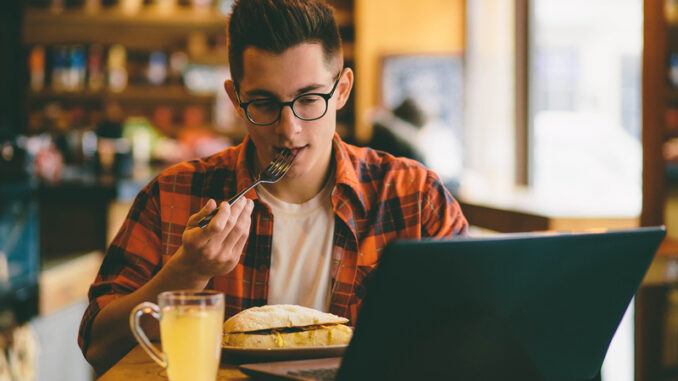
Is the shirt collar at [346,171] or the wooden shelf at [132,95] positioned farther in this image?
the wooden shelf at [132,95]

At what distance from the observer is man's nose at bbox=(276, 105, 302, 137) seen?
1.24 meters

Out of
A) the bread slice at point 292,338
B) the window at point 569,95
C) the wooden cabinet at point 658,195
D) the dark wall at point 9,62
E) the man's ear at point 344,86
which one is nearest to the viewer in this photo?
the bread slice at point 292,338

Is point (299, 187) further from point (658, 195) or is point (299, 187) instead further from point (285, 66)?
point (658, 195)

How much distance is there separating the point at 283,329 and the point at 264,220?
43cm

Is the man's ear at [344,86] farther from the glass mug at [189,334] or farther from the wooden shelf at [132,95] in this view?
the wooden shelf at [132,95]

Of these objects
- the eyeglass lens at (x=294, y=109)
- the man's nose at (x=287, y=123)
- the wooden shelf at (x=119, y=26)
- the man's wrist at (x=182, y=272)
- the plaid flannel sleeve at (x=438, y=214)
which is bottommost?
the man's wrist at (x=182, y=272)

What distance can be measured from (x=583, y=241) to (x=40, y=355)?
274 cm

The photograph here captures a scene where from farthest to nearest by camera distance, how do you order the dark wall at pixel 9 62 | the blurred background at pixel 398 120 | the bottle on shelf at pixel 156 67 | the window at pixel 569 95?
the bottle on shelf at pixel 156 67 → the window at pixel 569 95 → the dark wall at pixel 9 62 → the blurred background at pixel 398 120

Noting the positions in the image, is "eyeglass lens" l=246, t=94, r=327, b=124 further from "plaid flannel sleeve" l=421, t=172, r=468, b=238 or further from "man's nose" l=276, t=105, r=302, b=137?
"plaid flannel sleeve" l=421, t=172, r=468, b=238

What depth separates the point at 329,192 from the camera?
57.1 inches

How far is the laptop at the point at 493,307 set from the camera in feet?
2.26

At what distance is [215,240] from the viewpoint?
3.23 ft

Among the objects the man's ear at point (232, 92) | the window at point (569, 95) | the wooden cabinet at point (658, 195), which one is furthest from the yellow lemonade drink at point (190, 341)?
the window at point (569, 95)

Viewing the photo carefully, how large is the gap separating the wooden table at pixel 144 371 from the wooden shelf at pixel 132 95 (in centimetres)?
504
